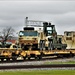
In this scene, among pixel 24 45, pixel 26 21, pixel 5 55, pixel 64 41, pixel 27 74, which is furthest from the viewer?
pixel 26 21

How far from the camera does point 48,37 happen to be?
37.6 metres

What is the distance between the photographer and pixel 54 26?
37625mm

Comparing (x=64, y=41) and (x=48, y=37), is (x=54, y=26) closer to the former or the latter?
(x=48, y=37)

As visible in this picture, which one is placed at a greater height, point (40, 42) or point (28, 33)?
point (28, 33)

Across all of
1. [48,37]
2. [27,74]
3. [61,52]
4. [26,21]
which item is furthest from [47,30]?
[26,21]

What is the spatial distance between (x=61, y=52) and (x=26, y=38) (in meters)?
5.82

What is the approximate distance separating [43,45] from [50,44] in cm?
161

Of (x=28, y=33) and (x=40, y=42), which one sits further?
(x=40, y=42)

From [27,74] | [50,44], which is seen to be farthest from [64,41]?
[27,74]

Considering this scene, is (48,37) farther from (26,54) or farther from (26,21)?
(26,21)

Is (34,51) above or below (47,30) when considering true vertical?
below

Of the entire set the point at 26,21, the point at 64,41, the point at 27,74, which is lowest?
the point at 27,74

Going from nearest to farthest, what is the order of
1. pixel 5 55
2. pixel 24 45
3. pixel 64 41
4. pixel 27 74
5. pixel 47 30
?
pixel 27 74
pixel 5 55
pixel 24 45
pixel 47 30
pixel 64 41

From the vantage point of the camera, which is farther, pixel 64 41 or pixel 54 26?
pixel 64 41
